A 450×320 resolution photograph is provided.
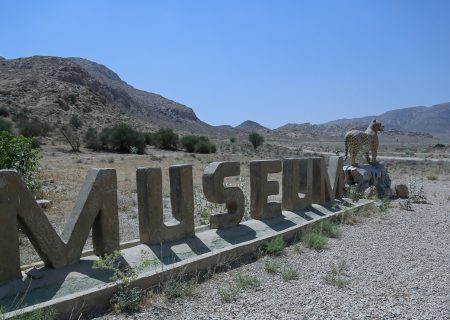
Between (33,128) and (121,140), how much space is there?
7.79 metres

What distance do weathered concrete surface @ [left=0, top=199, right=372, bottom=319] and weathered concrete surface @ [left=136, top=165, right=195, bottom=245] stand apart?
0.48ft

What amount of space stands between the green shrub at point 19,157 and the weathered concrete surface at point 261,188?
19.1ft

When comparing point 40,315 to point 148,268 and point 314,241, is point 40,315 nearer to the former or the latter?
point 148,268

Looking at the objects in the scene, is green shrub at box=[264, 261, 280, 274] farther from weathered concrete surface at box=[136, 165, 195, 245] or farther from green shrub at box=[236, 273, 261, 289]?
weathered concrete surface at box=[136, 165, 195, 245]

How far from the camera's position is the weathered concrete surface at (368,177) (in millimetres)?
13852

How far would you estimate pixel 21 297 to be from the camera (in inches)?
181

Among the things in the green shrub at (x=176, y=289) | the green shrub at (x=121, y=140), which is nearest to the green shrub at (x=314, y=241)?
the green shrub at (x=176, y=289)

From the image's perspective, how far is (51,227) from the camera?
17.0 ft

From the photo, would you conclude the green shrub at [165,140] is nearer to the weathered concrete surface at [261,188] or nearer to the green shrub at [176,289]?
the weathered concrete surface at [261,188]

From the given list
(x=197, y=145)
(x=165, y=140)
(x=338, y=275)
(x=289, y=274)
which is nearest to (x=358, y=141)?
(x=338, y=275)

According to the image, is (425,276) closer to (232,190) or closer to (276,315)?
(276,315)

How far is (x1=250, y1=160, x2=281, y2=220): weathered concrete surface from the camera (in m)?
8.39

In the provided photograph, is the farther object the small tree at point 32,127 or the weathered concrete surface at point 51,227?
the small tree at point 32,127

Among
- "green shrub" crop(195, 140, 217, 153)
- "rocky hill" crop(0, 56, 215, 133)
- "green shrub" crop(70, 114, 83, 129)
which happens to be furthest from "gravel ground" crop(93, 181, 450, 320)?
"rocky hill" crop(0, 56, 215, 133)
